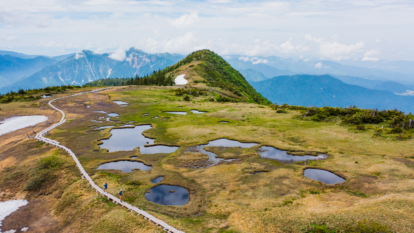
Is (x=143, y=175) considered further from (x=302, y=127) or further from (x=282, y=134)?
(x=302, y=127)

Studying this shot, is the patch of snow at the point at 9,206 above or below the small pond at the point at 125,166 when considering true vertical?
below

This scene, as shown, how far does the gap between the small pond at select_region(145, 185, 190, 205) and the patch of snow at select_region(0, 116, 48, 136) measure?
2043 inches

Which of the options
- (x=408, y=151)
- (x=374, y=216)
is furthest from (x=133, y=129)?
(x=408, y=151)

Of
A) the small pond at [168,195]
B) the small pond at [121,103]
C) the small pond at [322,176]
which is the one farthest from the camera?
the small pond at [121,103]

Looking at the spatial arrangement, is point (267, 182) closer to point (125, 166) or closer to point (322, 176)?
point (322, 176)

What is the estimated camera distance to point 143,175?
33.0 meters

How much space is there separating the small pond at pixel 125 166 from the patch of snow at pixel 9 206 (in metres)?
10.4

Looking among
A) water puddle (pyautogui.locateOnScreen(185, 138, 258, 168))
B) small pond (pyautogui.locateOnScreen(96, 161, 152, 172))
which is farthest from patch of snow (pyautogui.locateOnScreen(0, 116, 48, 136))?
water puddle (pyautogui.locateOnScreen(185, 138, 258, 168))

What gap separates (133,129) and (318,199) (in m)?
46.6

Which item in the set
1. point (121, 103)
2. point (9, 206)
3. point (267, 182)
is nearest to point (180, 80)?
point (121, 103)

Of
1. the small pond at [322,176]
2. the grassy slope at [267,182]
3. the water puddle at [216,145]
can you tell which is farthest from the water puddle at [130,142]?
the small pond at [322,176]

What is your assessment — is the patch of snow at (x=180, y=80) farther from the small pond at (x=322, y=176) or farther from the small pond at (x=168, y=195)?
the small pond at (x=322, y=176)

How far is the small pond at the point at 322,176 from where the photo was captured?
98.2ft

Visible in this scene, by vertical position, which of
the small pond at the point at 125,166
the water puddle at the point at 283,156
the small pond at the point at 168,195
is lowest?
the small pond at the point at 168,195
